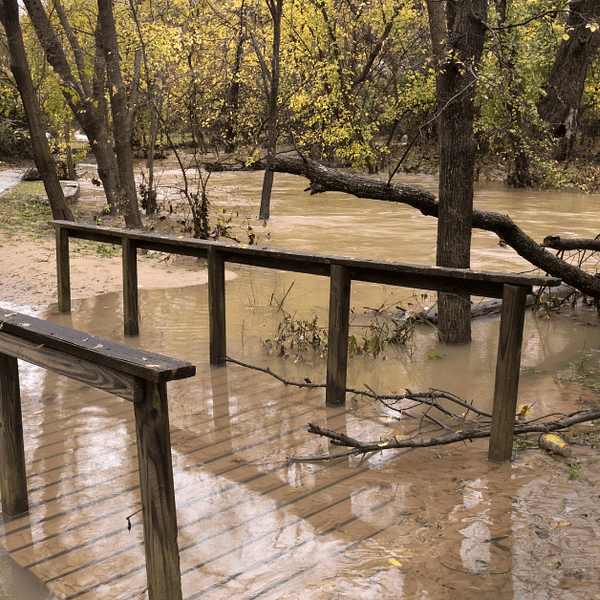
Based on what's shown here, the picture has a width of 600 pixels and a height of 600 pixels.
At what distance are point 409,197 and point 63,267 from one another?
397cm

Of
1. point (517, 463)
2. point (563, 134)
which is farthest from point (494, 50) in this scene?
point (563, 134)

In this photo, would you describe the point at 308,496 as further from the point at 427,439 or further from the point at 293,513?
the point at 427,439

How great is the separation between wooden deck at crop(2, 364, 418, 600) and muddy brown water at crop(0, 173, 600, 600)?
0.03 feet

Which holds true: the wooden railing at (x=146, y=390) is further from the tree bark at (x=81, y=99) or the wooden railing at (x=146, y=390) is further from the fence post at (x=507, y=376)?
the tree bark at (x=81, y=99)

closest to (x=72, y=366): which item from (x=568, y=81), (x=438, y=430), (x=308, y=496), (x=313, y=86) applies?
(x=308, y=496)

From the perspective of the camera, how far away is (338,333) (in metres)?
5.30

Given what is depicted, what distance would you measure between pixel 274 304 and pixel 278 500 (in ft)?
18.5

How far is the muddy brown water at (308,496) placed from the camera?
3.15m

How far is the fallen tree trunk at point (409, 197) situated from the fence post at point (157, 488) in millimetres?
4294

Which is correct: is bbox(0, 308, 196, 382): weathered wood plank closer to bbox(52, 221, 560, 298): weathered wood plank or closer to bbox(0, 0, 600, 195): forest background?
bbox(52, 221, 560, 298): weathered wood plank

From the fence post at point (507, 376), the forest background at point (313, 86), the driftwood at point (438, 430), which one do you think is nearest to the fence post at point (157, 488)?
the driftwood at point (438, 430)

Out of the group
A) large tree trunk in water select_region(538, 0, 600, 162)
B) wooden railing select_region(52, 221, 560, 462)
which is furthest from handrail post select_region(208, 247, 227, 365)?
large tree trunk in water select_region(538, 0, 600, 162)

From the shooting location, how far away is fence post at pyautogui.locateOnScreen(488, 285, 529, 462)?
14.1 feet

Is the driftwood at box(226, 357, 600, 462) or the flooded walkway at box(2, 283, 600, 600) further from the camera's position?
the driftwood at box(226, 357, 600, 462)
